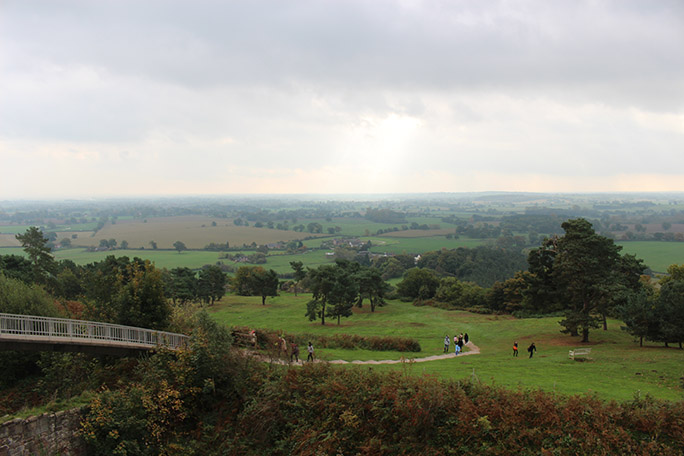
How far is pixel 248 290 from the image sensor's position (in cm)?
7362

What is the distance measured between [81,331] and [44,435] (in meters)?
5.82

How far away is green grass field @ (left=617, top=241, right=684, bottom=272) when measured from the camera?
105 m

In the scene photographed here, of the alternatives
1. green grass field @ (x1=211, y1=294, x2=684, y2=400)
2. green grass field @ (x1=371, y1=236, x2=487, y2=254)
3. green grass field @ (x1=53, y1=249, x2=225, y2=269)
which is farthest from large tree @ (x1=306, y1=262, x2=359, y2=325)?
green grass field @ (x1=371, y1=236, x2=487, y2=254)

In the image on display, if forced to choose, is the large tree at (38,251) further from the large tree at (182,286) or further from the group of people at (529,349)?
the group of people at (529,349)

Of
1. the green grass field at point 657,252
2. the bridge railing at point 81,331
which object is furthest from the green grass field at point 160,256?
the green grass field at point 657,252

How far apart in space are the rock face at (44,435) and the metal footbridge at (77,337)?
160 inches

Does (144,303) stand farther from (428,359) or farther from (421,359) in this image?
(428,359)

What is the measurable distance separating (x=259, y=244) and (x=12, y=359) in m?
142

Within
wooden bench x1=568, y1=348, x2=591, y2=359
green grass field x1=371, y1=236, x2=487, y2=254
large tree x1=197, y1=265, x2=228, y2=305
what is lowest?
green grass field x1=371, y1=236, x2=487, y2=254

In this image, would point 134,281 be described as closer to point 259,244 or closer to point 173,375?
point 173,375

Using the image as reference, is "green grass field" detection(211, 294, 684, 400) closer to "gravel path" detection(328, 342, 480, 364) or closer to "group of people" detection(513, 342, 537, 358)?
"group of people" detection(513, 342, 537, 358)

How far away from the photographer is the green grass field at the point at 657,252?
104681mm

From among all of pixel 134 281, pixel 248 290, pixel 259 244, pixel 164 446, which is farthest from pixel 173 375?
pixel 259 244

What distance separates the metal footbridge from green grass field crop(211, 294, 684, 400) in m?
9.91
